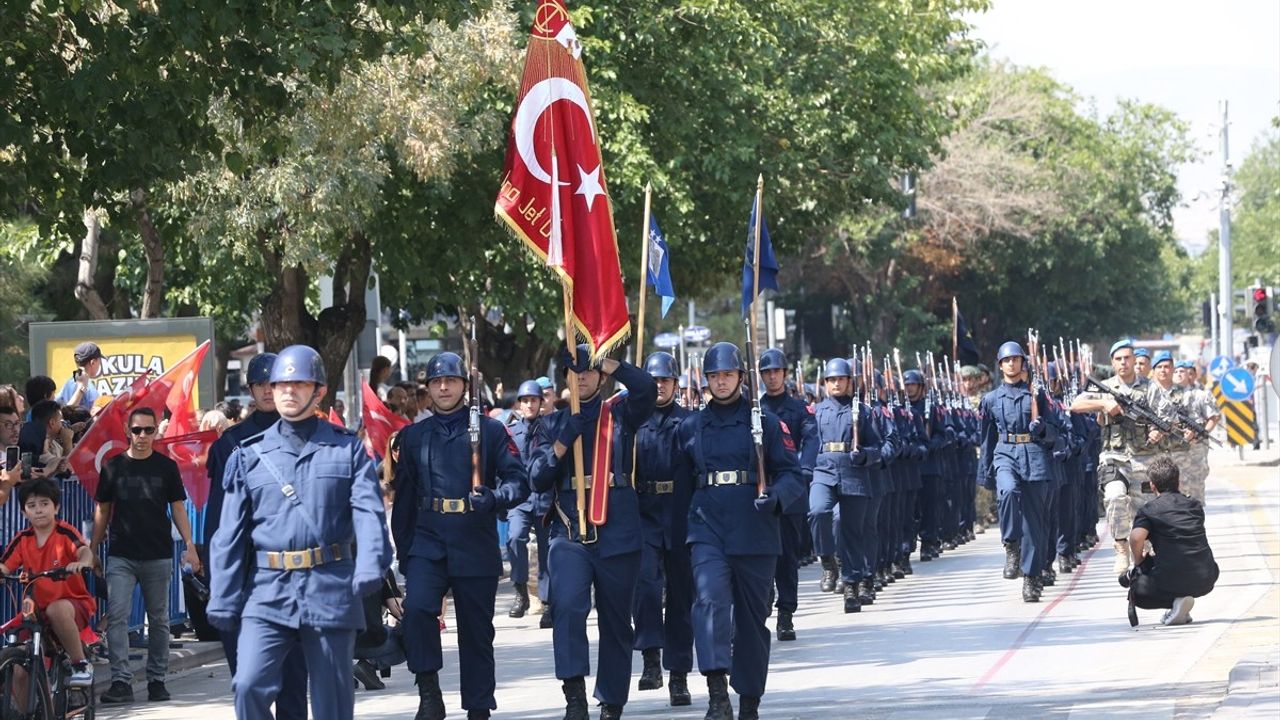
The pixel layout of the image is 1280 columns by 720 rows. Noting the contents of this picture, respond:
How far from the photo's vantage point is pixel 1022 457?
1666cm

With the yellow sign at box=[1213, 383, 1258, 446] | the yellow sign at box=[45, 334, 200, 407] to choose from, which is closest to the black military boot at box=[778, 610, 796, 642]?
the yellow sign at box=[45, 334, 200, 407]

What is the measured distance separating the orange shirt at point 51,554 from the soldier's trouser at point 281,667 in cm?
315

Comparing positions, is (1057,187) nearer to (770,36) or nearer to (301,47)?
(770,36)

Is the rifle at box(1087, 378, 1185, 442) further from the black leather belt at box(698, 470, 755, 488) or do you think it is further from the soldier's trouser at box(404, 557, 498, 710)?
the soldier's trouser at box(404, 557, 498, 710)

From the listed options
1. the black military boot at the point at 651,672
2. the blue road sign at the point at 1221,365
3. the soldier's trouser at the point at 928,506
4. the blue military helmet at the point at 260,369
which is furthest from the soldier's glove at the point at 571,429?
the blue road sign at the point at 1221,365

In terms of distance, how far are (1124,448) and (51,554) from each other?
29.7ft

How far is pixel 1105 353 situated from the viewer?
89875 mm

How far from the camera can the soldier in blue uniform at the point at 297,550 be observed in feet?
26.8

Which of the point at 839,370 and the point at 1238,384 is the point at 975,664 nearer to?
the point at 839,370

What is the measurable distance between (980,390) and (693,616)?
13973mm

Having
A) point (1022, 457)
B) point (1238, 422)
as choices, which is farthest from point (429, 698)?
point (1238, 422)

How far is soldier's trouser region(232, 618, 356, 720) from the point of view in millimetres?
8117

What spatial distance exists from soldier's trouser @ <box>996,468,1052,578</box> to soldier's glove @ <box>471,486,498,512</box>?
23.2 ft

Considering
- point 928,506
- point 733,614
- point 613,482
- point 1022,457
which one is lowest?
point 928,506
